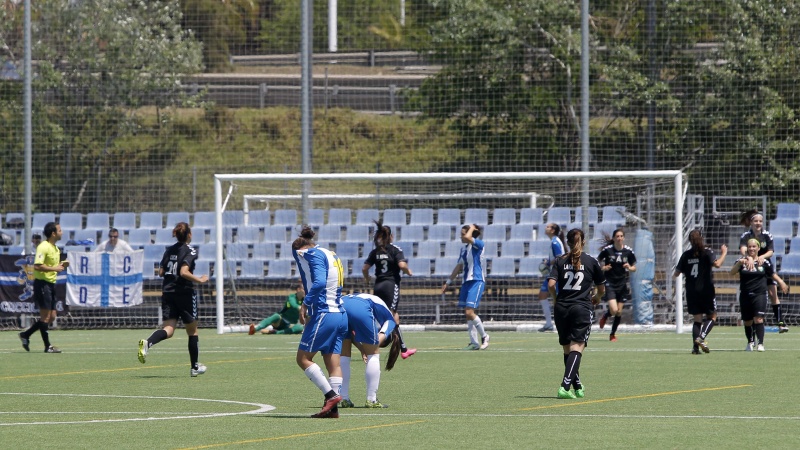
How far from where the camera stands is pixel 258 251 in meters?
28.4

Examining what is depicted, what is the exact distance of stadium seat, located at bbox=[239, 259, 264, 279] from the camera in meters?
28.0

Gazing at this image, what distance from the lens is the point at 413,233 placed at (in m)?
29.1

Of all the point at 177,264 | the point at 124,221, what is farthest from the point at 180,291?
the point at 124,221

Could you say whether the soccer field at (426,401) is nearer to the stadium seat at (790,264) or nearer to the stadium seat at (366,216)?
the stadium seat at (790,264)

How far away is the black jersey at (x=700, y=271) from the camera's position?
65.5ft

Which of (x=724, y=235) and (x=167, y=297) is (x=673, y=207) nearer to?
(x=724, y=235)

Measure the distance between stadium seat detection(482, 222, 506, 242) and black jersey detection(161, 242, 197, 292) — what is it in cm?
1269

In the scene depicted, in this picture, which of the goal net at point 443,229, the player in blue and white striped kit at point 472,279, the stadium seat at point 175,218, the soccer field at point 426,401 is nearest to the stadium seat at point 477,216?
the goal net at point 443,229

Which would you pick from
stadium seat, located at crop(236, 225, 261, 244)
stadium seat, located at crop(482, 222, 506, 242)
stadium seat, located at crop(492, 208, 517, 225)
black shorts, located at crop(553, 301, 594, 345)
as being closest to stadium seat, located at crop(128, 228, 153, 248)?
stadium seat, located at crop(236, 225, 261, 244)

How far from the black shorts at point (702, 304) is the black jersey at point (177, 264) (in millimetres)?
7725

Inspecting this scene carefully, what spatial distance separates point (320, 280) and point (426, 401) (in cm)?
203

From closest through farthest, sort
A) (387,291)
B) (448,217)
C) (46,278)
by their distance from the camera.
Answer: (387,291), (46,278), (448,217)

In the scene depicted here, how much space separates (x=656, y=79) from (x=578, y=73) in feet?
6.23

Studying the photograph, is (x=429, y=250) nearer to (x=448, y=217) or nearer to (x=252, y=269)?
(x=448, y=217)
